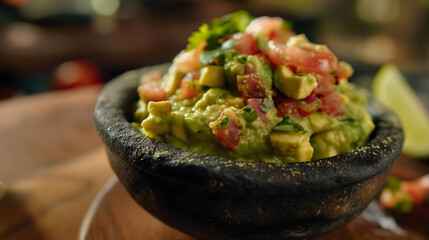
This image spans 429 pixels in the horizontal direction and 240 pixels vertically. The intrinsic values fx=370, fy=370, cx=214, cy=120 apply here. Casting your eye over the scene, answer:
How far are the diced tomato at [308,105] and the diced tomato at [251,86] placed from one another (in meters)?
0.15

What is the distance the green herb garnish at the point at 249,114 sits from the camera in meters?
1.29

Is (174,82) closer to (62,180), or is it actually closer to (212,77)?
(212,77)

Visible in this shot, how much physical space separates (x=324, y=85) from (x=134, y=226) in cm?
104

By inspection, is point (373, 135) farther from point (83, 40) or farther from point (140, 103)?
point (83, 40)

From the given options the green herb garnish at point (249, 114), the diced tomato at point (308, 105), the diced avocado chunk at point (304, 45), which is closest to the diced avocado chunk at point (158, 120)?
the green herb garnish at point (249, 114)

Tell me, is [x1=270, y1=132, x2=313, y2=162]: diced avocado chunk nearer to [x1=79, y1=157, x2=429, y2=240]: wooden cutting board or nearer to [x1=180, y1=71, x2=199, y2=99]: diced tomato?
[x1=180, y1=71, x2=199, y2=99]: diced tomato

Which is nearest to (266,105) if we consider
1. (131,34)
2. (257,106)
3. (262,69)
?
(257,106)

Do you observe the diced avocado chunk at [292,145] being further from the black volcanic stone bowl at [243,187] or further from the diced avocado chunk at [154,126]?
the diced avocado chunk at [154,126]

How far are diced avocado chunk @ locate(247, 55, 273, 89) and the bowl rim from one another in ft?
1.24

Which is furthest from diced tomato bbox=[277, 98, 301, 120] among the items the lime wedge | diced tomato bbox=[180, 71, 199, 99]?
the lime wedge

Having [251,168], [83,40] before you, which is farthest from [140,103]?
[83,40]

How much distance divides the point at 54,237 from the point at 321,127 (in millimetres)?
1300

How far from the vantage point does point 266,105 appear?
52.9 inches

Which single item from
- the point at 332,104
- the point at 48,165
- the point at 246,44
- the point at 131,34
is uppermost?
the point at 246,44
